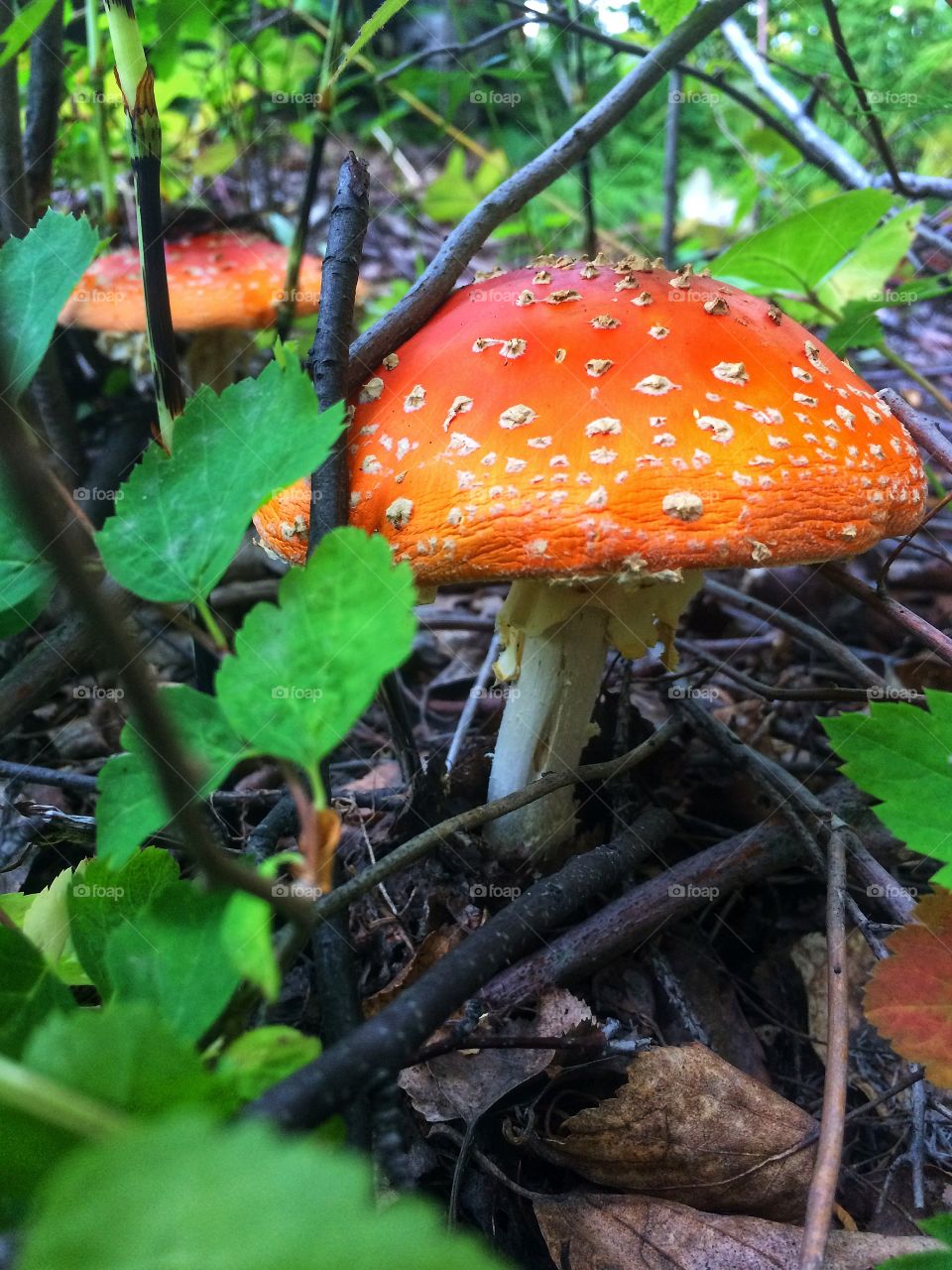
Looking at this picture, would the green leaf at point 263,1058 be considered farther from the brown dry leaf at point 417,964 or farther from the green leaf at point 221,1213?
the brown dry leaf at point 417,964

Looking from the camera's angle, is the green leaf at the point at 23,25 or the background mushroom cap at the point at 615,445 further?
the green leaf at the point at 23,25

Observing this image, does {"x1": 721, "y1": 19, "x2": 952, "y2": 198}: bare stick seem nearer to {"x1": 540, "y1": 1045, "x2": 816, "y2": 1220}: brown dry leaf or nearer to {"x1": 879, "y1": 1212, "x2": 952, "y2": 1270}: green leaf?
{"x1": 540, "y1": 1045, "x2": 816, "y2": 1220}: brown dry leaf

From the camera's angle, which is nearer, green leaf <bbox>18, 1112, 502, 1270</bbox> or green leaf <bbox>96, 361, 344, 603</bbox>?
green leaf <bbox>18, 1112, 502, 1270</bbox>

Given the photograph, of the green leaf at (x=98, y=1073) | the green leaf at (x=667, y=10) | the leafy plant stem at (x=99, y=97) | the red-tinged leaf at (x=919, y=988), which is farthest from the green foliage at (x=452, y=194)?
the green leaf at (x=98, y=1073)

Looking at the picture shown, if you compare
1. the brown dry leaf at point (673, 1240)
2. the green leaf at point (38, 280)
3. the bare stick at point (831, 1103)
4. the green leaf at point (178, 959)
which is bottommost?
the brown dry leaf at point (673, 1240)

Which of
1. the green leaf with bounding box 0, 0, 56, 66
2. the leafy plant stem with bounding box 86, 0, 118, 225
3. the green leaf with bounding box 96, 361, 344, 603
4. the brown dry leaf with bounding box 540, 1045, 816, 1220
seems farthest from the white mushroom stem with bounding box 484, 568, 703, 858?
the leafy plant stem with bounding box 86, 0, 118, 225

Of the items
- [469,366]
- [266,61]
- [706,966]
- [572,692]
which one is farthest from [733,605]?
[266,61]

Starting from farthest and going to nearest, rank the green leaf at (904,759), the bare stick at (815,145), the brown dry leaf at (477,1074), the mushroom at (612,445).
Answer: the bare stick at (815,145) < the brown dry leaf at (477,1074) < the mushroom at (612,445) < the green leaf at (904,759)
